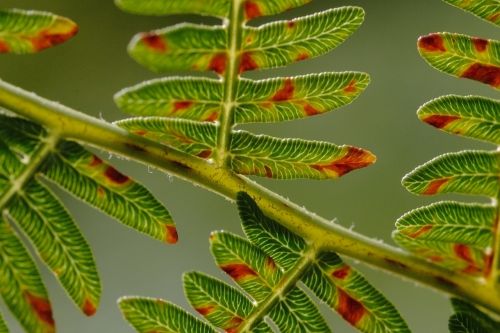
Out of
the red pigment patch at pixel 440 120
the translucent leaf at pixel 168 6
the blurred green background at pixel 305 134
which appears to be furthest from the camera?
the blurred green background at pixel 305 134

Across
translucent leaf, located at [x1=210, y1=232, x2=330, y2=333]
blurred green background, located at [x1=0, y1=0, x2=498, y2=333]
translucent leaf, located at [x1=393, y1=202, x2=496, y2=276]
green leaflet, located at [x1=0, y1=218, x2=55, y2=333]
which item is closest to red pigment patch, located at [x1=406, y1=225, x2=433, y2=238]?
translucent leaf, located at [x1=393, y1=202, x2=496, y2=276]

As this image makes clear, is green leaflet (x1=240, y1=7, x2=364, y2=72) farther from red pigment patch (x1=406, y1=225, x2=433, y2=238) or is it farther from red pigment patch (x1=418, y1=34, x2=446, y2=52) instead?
red pigment patch (x1=406, y1=225, x2=433, y2=238)

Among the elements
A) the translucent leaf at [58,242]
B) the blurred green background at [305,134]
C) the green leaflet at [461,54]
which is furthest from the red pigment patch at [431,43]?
the blurred green background at [305,134]

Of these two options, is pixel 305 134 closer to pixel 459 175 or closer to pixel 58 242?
pixel 459 175

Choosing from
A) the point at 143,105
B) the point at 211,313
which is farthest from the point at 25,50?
the point at 211,313

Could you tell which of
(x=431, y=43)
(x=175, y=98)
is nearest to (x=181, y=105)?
(x=175, y=98)

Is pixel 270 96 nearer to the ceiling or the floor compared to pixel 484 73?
nearer to the floor

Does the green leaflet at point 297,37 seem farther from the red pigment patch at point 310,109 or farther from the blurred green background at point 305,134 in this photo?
the blurred green background at point 305,134
